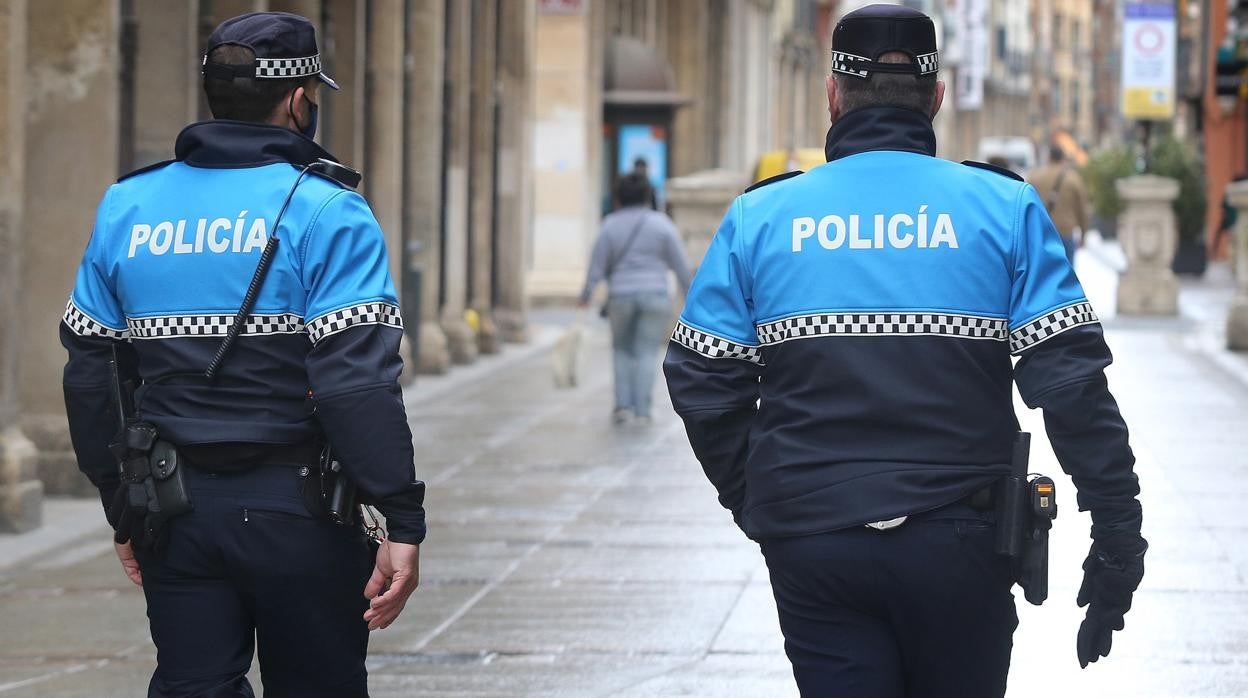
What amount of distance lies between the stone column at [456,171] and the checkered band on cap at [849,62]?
1568 centimetres

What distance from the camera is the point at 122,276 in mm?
4074

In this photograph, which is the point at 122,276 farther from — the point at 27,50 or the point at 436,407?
the point at 436,407

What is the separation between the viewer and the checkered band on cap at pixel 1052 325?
360 centimetres

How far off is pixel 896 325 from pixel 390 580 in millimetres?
1047

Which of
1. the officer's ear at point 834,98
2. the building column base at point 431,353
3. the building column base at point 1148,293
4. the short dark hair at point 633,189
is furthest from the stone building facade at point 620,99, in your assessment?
the officer's ear at point 834,98

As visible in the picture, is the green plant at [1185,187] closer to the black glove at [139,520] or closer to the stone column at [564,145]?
the stone column at [564,145]

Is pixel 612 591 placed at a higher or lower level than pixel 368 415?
lower

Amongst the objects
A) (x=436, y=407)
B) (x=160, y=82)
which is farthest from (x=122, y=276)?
(x=436, y=407)

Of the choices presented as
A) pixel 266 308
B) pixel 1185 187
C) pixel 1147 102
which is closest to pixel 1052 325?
pixel 266 308

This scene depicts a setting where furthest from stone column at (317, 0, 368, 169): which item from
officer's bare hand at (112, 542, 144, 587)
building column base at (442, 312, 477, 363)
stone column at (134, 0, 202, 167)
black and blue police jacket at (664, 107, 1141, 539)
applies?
black and blue police jacket at (664, 107, 1141, 539)

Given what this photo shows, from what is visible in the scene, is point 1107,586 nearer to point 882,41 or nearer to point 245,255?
point 882,41

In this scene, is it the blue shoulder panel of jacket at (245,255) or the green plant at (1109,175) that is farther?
the green plant at (1109,175)

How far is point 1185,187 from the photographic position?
33.2 m

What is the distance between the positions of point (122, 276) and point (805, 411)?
1357mm
